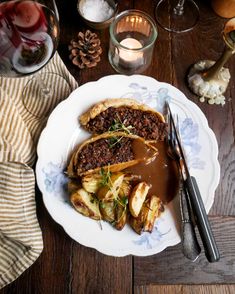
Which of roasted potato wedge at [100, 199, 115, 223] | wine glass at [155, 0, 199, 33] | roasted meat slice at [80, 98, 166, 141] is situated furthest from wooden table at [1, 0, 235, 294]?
wine glass at [155, 0, 199, 33]

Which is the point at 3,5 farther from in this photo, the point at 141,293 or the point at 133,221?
the point at 141,293

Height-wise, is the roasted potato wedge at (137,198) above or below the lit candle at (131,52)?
below

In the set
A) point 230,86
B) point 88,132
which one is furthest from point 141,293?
point 230,86

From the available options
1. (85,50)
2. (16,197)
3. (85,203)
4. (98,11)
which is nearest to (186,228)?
(85,203)

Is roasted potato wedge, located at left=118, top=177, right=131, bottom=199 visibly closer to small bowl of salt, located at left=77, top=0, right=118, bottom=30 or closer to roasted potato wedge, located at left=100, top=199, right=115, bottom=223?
A: roasted potato wedge, located at left=100, top=199, right=115, bottom=223

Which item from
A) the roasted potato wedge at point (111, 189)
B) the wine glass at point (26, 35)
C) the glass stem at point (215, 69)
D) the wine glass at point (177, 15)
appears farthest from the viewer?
the wine glass at point (177, 15)

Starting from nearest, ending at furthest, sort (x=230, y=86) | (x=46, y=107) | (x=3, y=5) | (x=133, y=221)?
(x=3, y=5)
(x=133, y=221)
(x=46, y=107)
(x=230, y=86)

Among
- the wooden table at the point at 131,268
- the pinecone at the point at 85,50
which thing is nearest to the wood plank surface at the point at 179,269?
the wooden table at the point at 131,268

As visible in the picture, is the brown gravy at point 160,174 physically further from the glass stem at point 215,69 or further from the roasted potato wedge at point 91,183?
the glass stem at point 215,69
